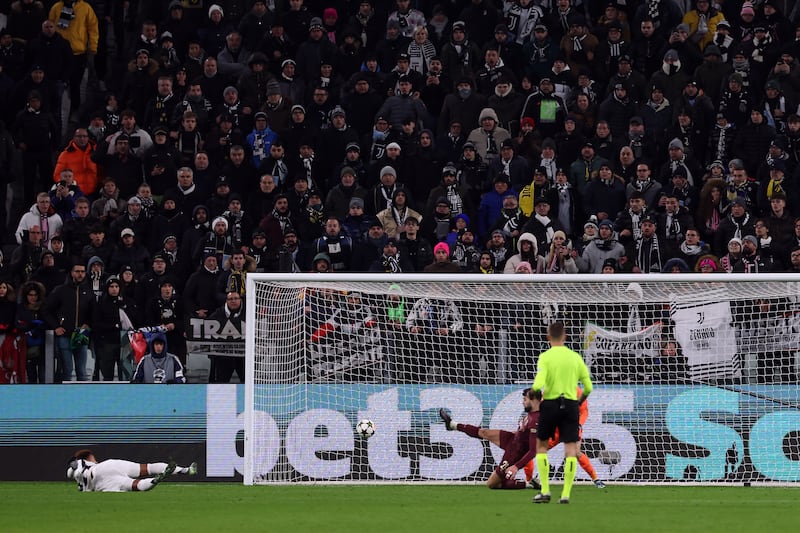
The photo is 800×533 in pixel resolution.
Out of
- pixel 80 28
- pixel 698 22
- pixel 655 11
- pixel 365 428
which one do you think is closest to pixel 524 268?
pixel 365 428

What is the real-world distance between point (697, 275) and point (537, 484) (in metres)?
3.05

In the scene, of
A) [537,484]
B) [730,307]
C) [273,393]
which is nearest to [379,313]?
[273,393]

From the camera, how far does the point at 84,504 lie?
14.6 metres

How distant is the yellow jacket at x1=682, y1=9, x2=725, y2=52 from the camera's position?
24.3m

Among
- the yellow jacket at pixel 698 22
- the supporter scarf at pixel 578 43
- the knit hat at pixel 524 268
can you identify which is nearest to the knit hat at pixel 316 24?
the supporter scarf at pixel 578 43

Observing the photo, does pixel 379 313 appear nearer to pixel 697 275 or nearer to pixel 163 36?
pixel 697 275

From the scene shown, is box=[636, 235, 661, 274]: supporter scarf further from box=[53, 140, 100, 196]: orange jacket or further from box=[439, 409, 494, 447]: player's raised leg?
box=[53, 140, 100, 196]: orange jacket

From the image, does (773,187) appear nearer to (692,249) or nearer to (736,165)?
(736,165)

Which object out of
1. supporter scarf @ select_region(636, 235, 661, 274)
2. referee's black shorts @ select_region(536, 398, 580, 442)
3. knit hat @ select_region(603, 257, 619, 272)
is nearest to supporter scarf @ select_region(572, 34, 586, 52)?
supporter scarf @ select_region(636, 235, 661, 274)

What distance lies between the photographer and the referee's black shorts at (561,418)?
13.9 m

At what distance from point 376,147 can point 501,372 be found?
563 centimetres

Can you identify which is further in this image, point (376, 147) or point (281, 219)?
point (376, 147)

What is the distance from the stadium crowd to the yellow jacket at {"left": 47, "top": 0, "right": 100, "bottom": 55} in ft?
0.17

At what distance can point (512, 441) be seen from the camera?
54.4 feet
